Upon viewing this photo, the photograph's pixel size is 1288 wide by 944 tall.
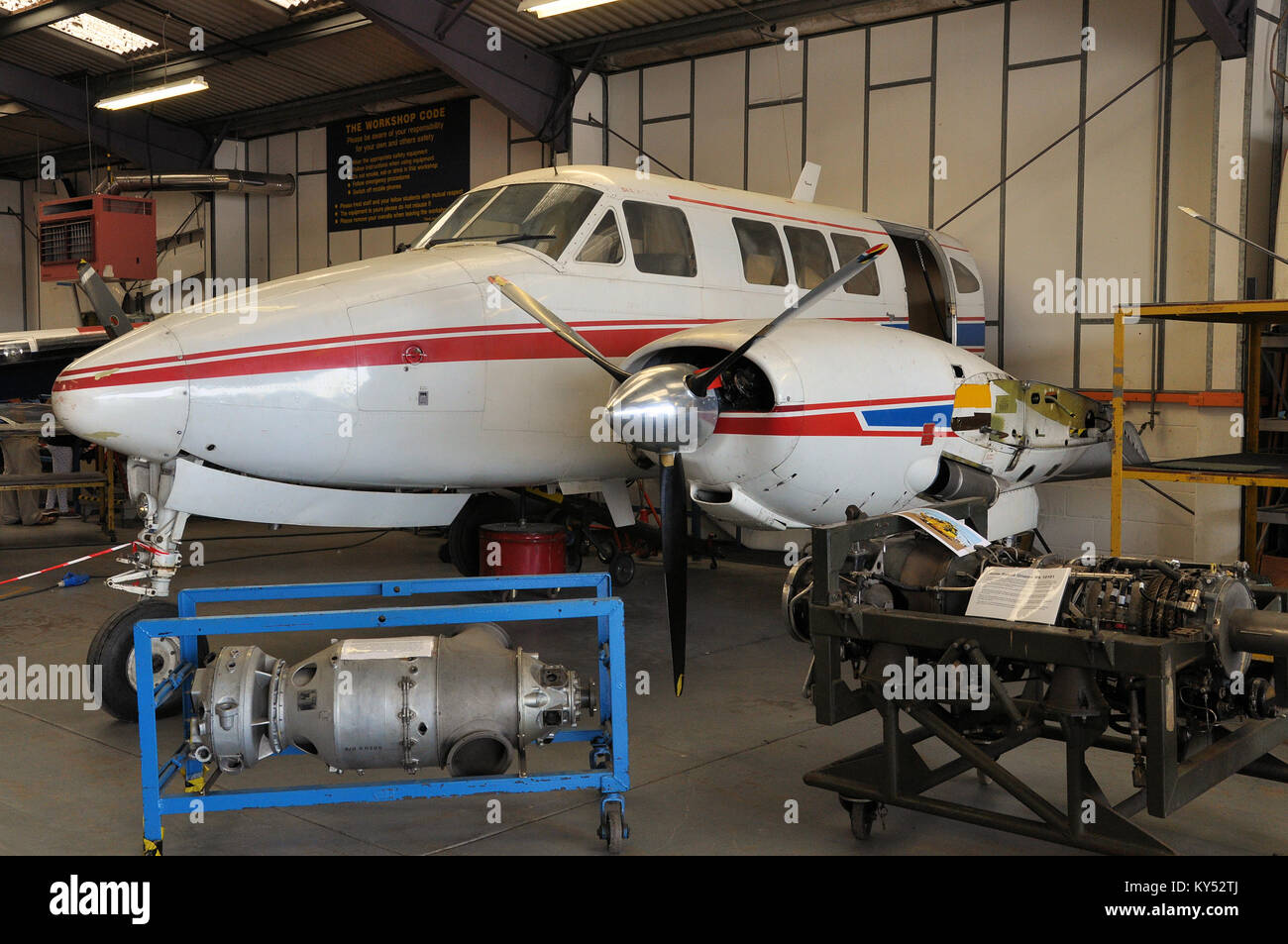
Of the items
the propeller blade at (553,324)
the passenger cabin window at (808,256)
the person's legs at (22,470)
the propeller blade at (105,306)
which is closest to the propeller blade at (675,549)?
the propeller blade at (553,324)

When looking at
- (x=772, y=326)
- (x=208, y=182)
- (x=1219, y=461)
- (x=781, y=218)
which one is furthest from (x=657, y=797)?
(x=208, y=182)

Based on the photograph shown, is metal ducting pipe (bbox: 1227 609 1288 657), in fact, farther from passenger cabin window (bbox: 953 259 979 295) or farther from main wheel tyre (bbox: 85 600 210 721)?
passenger cabin window (bbox: 953 259 979 295)

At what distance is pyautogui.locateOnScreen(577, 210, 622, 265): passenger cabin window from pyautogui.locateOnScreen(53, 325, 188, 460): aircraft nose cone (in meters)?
3.11

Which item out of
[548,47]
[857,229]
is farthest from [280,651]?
[548,47]

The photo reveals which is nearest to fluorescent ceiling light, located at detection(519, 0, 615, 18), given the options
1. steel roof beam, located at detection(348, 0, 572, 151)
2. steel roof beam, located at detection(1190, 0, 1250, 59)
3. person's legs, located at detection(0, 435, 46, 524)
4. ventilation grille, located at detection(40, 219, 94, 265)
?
steel roof beam, located at detection(348, 0, 572, 151)

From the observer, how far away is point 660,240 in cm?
845

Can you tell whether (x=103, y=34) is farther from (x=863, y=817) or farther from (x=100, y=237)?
(x=863, y=817)

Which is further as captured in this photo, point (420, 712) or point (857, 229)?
point (857, 229)

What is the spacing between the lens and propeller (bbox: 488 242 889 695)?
609 cm

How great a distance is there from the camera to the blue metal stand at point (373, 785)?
423 centimetres

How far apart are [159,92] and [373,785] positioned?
15.2 m

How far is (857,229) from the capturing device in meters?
10.2
